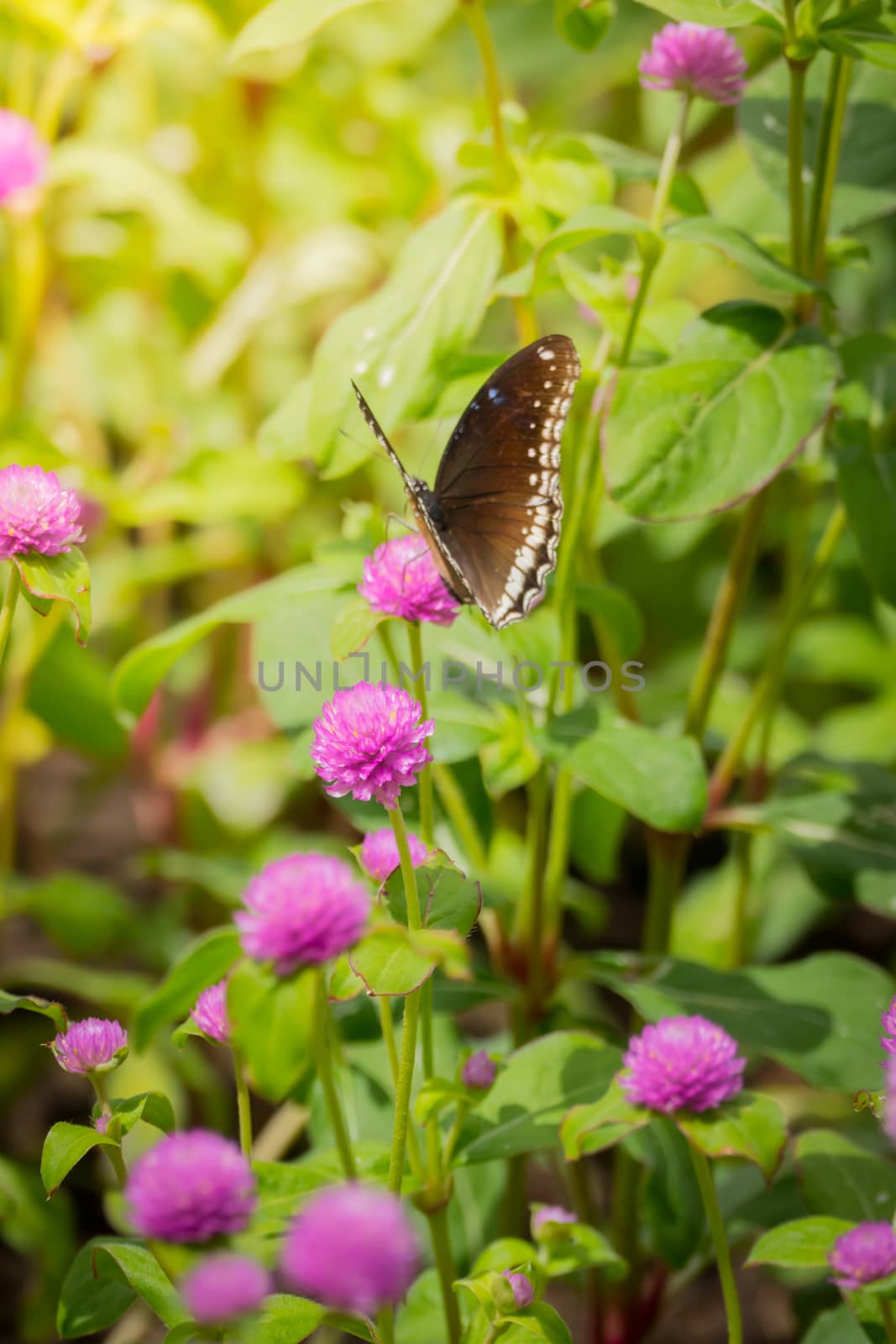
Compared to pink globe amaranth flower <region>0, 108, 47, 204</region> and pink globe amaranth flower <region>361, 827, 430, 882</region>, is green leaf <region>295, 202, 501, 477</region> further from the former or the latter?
pink globe amaranth flower <region>0, 108, 47, 204</region>

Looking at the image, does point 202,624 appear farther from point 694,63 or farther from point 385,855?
point 694,63

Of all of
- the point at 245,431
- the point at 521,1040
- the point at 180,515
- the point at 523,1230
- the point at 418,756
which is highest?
the point at 245,431

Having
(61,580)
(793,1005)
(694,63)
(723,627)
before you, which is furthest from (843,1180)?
(694,63)

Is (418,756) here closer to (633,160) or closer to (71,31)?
(633,160)

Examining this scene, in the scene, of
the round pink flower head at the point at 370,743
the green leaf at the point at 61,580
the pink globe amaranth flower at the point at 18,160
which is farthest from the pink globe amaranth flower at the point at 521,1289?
the pink globe amaranth flower at the point at 18,160

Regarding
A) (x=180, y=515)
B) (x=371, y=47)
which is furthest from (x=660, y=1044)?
(x=371, y=47)

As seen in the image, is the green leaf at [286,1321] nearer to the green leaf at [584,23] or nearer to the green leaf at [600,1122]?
the green leaf at [600,1122]
